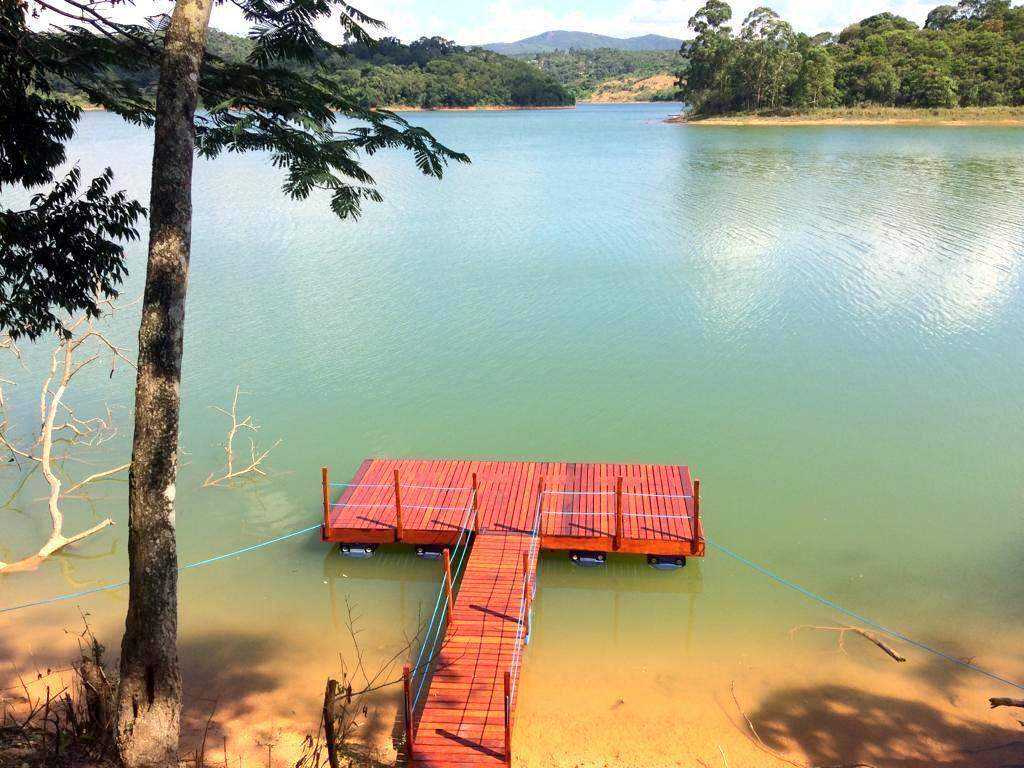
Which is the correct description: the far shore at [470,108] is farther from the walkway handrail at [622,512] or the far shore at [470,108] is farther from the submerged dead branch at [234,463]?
the walkway handrail at [622,512]

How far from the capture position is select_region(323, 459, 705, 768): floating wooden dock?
272 inches

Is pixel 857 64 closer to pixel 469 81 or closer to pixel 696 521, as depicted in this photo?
pixel 469 81

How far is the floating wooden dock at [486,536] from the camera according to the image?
22.7ft

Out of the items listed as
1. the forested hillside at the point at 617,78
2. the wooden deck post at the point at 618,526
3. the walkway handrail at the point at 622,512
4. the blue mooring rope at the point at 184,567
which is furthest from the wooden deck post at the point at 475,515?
the forested hillside at the point at 617,78

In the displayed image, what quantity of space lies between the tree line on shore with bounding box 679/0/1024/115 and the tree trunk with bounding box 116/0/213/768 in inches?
→ 2715

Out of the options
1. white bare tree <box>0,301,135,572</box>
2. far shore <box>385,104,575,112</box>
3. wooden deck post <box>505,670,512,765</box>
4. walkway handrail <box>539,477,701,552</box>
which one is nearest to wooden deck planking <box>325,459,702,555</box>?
walkway handrail <box>539,477,701,552</box>

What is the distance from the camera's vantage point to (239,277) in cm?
2145

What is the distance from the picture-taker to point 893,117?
62.7 meters

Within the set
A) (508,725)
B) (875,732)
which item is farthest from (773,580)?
(508,725)

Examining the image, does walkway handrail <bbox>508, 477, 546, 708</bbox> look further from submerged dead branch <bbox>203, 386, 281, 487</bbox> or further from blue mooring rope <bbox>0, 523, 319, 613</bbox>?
submerged dead branch <bbox>203, 386, 281, 487</bbox>

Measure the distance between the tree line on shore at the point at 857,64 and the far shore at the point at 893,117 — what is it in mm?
1237

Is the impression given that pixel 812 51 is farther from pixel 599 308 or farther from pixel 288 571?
pixel 288 571

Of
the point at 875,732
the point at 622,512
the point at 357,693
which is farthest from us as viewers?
the point at 622,512

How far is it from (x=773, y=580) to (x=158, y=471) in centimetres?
722
